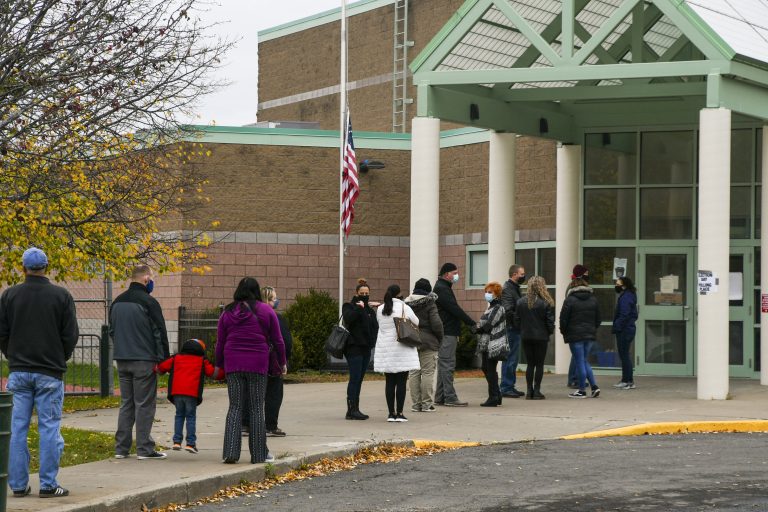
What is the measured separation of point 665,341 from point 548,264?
10.7 feet

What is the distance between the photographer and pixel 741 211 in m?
23.0

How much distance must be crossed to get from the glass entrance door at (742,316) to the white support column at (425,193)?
591cm

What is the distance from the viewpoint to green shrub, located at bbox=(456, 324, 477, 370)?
2673cm

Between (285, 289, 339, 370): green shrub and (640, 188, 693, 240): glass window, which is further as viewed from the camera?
(285, 289, 339, 370): green shrub

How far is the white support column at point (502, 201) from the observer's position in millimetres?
23031

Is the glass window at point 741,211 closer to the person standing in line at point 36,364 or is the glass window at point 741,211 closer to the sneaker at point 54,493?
the person standing in line at point 36,364

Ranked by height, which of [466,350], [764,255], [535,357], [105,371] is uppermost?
[764,255]

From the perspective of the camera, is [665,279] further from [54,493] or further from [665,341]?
[54,493]

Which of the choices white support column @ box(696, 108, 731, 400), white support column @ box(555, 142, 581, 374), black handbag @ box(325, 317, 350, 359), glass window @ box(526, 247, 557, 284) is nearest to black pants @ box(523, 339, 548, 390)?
white support column @ box(696, 108, 731, 400)

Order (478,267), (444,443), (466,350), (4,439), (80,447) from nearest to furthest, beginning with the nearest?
(4,439) → (80,447) → (444,443) → (466,350) → (478,267)

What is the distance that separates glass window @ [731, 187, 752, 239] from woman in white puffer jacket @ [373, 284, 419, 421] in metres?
8.78

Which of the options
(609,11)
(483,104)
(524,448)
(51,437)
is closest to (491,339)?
(524,448)

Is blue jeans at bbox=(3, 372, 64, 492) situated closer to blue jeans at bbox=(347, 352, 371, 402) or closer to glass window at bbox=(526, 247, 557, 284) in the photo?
blue jeans at bbox=(347, 352, 371, 402)

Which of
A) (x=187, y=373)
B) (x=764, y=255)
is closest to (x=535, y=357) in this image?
(x=764, y=255)
